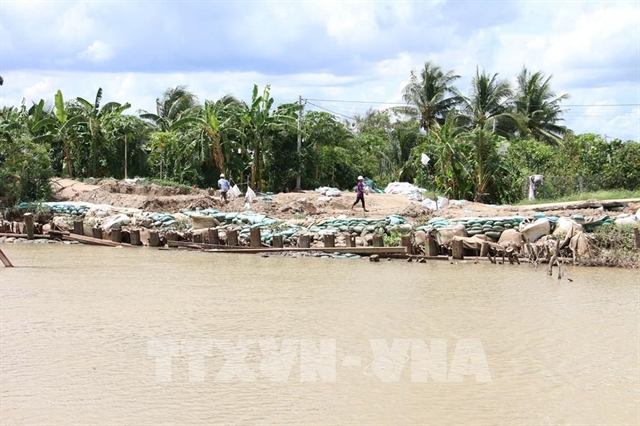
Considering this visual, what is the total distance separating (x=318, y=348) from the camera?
25.9 feet

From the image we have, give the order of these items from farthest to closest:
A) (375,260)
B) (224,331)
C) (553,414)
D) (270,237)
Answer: (270,237), (375,260), (224,331), (553,414)

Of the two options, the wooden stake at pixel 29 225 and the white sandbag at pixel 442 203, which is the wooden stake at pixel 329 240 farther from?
the wooden stake at pixel 29 225

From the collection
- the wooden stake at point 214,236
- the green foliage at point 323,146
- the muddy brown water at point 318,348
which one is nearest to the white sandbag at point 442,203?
the green foliage at point 323,146

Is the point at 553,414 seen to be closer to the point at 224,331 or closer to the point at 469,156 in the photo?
the point at 224,331

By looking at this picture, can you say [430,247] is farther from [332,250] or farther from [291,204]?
[291,204]

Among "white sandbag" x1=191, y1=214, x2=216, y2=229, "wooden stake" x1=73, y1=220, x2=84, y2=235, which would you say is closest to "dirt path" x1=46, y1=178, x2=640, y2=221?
"white sandbag" x1=191, y1=214, x2=216, y2=229

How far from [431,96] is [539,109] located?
18.9 ft

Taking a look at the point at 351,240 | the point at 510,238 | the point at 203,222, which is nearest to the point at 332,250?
the point at 351,240

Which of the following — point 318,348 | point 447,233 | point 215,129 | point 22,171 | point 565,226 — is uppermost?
point 215,129

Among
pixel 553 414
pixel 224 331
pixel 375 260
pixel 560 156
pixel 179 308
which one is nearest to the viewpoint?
pixel 553 414

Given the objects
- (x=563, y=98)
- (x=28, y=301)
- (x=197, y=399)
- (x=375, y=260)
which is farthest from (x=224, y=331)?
(x=563, y=98)

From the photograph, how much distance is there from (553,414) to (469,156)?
801 inches

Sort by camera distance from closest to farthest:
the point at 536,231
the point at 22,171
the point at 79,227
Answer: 1. the point at 536,231
2. the point at 79,227
3. the point at 22,171

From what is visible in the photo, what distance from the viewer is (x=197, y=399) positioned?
6.18m
